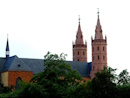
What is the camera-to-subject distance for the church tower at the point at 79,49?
465 ft

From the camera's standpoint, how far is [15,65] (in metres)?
111

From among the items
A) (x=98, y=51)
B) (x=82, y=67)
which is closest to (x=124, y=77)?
(x=98, y=51)

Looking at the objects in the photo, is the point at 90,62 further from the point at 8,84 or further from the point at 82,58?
A: the point at 8,84

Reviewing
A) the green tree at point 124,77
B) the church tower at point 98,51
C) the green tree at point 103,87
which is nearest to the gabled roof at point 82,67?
Answer: the church tower at point 98,51

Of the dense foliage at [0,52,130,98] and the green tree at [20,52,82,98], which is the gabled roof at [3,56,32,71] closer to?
the dense foliage at [0,52,130,98]

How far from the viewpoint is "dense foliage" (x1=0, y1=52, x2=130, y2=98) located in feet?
204

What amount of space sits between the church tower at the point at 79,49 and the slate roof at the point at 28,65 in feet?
22.1

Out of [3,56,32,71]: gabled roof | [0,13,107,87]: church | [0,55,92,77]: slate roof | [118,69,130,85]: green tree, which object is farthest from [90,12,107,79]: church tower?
[118,69,130,85]: green tree

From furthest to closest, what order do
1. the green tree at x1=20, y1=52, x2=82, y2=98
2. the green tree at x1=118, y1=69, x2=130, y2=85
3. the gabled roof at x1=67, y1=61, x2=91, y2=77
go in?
the gabled roof at x1=67, y1=61, x2=91, y2=77, the green tree at x1=118, y1=69, x2=130, y2=85, the green tree at x1=20, y1=52, x2=82, y2=98

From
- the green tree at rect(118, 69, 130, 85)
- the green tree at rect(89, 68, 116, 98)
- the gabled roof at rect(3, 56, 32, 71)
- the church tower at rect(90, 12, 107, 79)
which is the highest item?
the church tower at rect(90, 12, 107, 79)

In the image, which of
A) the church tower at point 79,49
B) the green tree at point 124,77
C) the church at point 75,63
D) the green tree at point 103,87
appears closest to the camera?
the green tree at point 103,87

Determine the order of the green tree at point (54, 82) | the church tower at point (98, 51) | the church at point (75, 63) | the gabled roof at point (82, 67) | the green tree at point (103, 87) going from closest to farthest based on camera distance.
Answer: the green tree at point (103, 87) < the green tree at point (54, 82) < the church at point (75, 63) < the church tower at point (98, 51) < the gabled roof at point (82, 67)

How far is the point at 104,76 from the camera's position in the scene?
207 ft

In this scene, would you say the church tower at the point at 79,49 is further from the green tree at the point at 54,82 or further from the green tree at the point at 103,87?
the green tree at the point at 103,87
